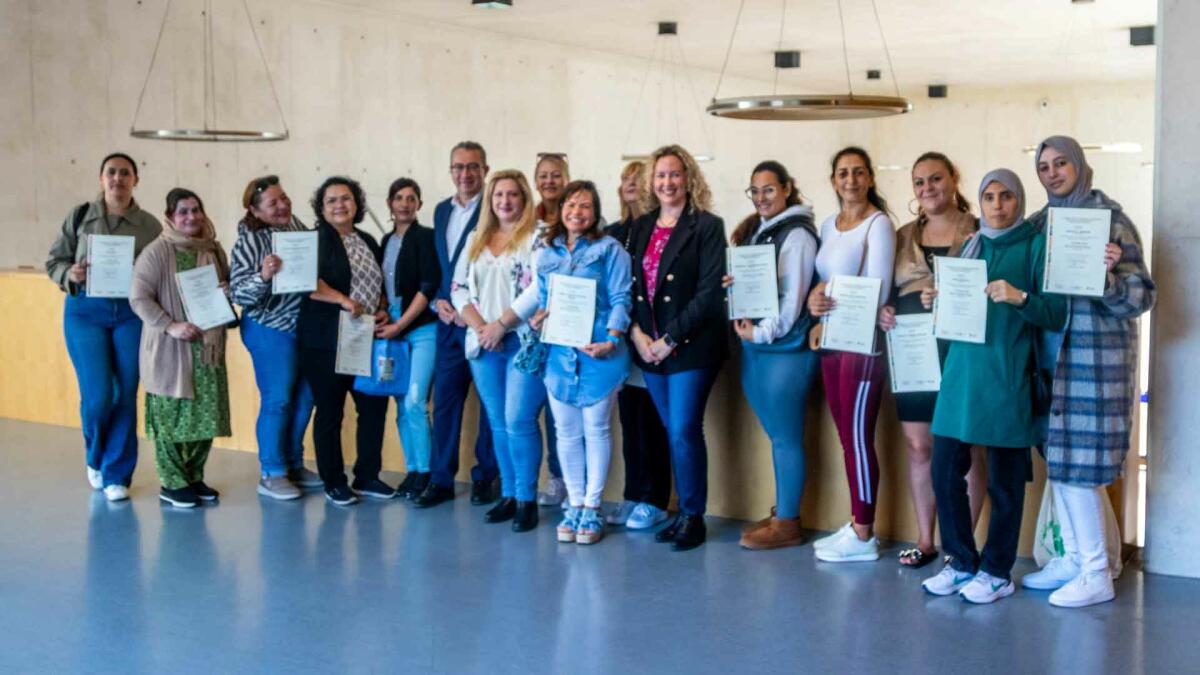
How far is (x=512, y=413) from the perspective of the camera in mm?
5805

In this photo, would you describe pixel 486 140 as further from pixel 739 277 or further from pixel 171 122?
pixel 739 277

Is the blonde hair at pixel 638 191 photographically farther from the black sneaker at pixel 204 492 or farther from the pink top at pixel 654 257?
the black sneaker at pixel 204 492

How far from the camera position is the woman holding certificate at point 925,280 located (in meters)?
4.94

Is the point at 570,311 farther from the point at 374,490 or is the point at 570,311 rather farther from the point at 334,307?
the point at 374,490

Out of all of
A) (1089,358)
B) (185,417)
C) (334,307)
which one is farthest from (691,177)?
(185,417)

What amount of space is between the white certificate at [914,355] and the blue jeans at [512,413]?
156 cm

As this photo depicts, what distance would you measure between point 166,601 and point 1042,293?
3.27m

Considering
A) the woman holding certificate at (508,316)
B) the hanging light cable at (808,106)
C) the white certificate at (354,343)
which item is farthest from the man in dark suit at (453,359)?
the hanging light cable at (808,106)

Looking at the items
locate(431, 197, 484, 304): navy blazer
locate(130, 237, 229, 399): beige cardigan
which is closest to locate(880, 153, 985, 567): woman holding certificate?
locate(431, 197, 484, 304): navy blazer

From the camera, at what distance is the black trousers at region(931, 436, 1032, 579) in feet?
15.2

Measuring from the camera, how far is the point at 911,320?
4.99m

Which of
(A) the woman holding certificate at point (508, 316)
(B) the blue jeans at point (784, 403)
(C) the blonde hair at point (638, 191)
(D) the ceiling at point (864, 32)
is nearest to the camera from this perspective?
(B) the blue jeans at point (784, 403)

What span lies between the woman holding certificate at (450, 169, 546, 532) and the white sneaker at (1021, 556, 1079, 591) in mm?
2104

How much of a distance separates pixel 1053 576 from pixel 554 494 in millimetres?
2360
